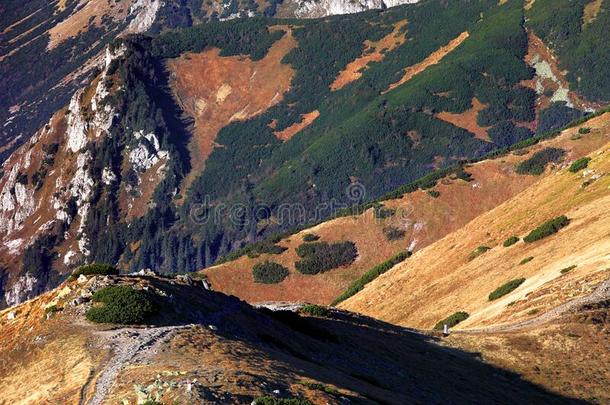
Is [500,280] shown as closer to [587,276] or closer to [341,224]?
[587,276]

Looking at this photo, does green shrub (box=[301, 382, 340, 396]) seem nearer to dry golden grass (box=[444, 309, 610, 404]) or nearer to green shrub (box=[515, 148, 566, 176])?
dry golden grass (box=[444, 309, 610, 404])

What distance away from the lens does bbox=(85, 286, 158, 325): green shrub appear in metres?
40.4

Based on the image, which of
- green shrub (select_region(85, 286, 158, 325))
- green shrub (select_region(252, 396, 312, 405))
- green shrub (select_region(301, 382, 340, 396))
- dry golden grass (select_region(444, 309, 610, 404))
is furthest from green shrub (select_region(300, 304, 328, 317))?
green shrub (select_region(252, 396, 312, 405))

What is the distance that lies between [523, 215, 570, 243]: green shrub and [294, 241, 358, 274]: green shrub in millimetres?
71228

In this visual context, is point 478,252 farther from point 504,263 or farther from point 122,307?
point 122,307

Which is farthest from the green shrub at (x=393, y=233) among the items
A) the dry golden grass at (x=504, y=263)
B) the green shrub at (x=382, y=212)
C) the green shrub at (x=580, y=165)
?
the green shrub at (x=580, y=165)

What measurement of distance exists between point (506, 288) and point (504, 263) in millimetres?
10271

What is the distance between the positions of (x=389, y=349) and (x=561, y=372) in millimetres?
11171

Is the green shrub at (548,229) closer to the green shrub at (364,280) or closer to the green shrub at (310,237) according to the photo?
the green shrub at (364,280)

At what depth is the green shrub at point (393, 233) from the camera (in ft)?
524

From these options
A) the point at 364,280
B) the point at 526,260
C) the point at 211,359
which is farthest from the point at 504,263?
the point at 211,359

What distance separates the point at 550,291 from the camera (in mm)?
65312

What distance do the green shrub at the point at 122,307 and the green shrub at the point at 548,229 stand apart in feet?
181

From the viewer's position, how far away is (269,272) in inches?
6142
